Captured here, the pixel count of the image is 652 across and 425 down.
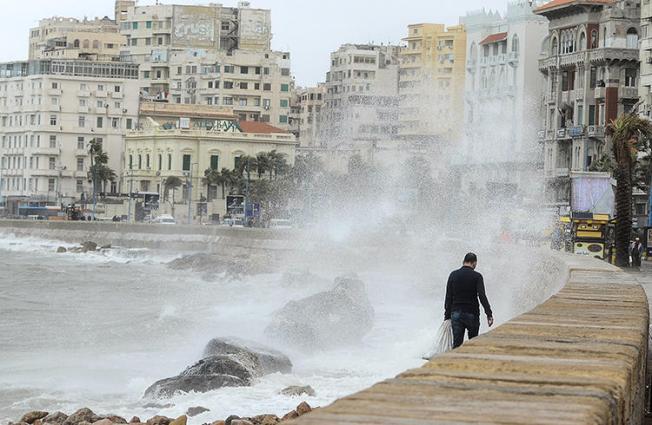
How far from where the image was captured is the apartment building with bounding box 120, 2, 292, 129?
144 metres

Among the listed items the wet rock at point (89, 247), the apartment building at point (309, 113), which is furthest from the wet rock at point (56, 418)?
the apartment building at point (309, 113)

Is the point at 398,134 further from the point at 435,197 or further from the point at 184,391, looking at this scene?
the point at 184,391

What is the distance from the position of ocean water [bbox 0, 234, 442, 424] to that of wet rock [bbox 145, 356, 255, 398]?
24 cm

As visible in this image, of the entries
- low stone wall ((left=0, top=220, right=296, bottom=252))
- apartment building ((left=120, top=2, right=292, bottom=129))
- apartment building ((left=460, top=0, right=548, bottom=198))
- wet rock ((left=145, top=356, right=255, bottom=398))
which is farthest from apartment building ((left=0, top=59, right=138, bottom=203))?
wet rock ((left=145, top=356, right=255, bottom=398))

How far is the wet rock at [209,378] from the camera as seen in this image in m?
19.7

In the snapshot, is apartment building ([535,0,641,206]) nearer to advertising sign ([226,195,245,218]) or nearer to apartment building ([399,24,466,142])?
apartment building ([399,24,466,142])

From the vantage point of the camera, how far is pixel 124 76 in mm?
138125

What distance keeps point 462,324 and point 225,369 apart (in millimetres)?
6718

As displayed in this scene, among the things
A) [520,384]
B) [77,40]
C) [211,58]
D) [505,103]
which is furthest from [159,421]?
[77,40]

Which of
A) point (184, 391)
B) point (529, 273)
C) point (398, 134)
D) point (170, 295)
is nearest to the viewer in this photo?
point (184, 391)

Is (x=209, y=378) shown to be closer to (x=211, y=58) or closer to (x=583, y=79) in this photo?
(x=583, y=79)

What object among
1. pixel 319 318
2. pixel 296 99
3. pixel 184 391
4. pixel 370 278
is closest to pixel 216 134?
pixel 296 99

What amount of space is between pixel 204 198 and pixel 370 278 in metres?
70.9

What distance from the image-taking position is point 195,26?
157500 mm
